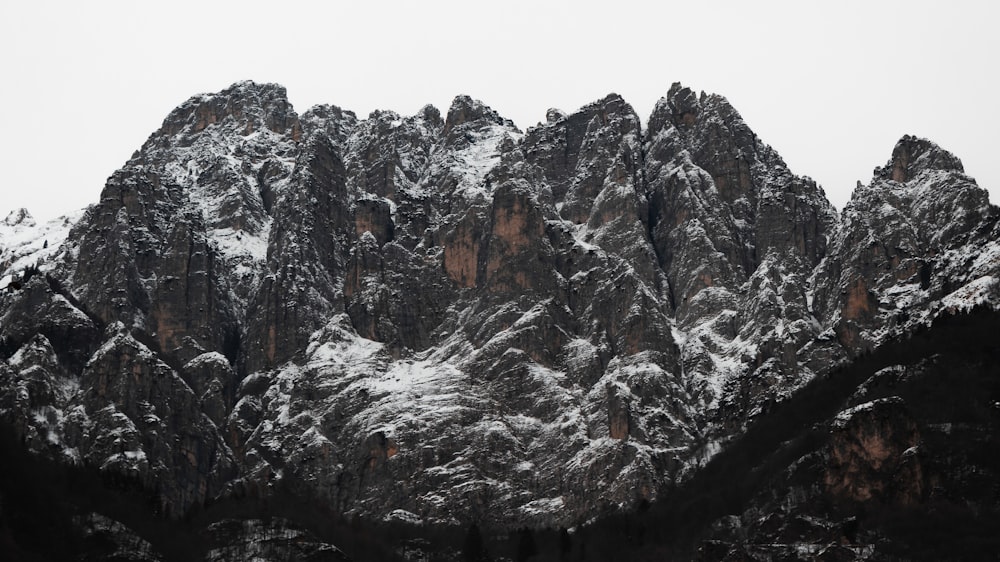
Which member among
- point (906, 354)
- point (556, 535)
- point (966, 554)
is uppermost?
point (906, 354)

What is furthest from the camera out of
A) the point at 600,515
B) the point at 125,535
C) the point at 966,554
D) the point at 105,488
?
the point at 600,515

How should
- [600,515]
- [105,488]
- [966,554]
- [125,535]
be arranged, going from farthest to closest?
[600,515] < [105,488] < [125,535] < [966,554]

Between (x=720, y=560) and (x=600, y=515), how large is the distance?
31042 millimetres

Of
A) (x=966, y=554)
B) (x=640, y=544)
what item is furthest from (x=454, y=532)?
(x=966, y=554)

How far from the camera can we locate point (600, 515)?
195500mm

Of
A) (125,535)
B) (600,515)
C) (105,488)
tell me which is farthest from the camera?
(600,515)

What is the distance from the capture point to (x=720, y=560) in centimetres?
16662

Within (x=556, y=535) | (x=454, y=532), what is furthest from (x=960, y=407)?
(x=454, y=532)

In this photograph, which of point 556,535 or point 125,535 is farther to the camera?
point 556,535

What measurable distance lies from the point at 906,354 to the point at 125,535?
335ft

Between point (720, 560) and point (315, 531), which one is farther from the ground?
point (315, 531)

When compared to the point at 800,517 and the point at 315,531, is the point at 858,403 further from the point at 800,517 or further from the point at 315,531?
the point at 315,531

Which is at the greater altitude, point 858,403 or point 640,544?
point 858,403

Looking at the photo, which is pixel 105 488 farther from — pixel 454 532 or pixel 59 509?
pixel 454 532
